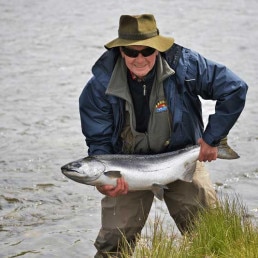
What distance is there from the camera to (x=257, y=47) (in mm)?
14766

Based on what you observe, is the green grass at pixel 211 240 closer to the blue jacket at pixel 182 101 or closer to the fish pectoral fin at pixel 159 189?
the fish pectoral fin at pixel 159 189

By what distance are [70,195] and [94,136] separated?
2.76 metres

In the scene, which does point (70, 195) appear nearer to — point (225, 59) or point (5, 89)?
point (5, 89)

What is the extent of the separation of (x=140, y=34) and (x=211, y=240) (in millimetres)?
1513

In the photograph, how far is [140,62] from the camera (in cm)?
559

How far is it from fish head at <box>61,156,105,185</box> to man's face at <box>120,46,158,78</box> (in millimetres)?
696

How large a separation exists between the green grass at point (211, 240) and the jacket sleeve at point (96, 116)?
2.48 ft

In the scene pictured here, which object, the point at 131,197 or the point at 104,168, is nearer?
the point at 104,168

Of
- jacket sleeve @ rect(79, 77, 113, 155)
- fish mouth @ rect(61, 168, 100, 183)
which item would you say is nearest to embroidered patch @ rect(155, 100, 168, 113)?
jacket sleeve @ rect(79, 77, 113, 155)

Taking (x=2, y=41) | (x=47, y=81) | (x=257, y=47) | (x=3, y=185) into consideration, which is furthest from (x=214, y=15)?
(x=3, y=185)

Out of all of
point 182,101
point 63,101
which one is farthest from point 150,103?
point 63,101

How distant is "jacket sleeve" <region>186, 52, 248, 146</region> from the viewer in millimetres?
5586

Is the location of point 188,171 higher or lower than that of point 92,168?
lower

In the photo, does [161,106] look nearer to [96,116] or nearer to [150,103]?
[150,103]
